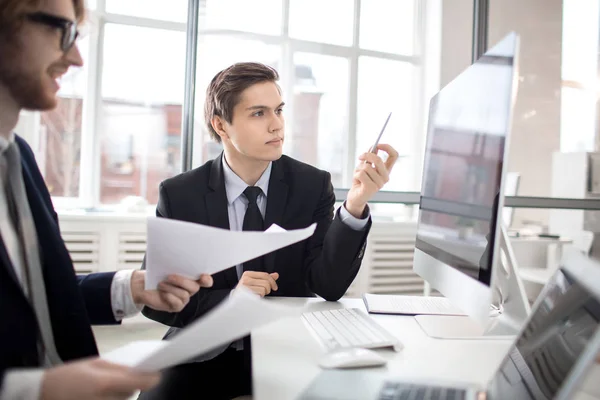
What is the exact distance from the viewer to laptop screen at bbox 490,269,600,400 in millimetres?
581

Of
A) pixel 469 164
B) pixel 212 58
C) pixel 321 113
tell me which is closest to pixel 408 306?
pixel 469 164

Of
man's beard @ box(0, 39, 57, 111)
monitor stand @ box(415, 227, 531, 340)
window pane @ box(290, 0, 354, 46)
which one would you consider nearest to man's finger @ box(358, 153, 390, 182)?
monitor stand @ box(415, 227, 531, 340)

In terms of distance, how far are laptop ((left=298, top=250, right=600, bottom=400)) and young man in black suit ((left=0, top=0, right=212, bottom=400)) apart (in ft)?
1.05

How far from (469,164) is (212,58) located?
2691 millimetres

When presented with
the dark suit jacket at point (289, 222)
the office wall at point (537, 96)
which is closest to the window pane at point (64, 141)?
the dark suit jacket at point (289, 222)

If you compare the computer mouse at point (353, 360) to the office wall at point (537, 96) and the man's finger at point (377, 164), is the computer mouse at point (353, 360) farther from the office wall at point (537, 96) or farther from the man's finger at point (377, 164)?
the office wall at point (537, 96)

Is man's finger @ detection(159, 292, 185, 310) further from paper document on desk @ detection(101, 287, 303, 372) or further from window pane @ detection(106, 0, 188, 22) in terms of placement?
window pane @ detection(106, 0, 188, 22)

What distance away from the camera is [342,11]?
12.2 feet

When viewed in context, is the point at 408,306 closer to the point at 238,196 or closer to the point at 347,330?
the point at 347,330

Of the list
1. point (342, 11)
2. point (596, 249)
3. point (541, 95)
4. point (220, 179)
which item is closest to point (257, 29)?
point (342, 11)

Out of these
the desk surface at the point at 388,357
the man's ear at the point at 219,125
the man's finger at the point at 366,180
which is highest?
the man's ear at the point at 219,125

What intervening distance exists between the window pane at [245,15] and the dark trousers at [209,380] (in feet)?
8.75

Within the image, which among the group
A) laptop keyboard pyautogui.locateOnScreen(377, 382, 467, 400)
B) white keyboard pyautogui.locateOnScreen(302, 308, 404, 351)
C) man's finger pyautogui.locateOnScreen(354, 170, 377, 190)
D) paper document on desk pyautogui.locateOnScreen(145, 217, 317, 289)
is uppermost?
man's finger pyautogui.locateOnScreen(354, 170, 377, 190)

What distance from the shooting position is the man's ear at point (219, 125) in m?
1.83
